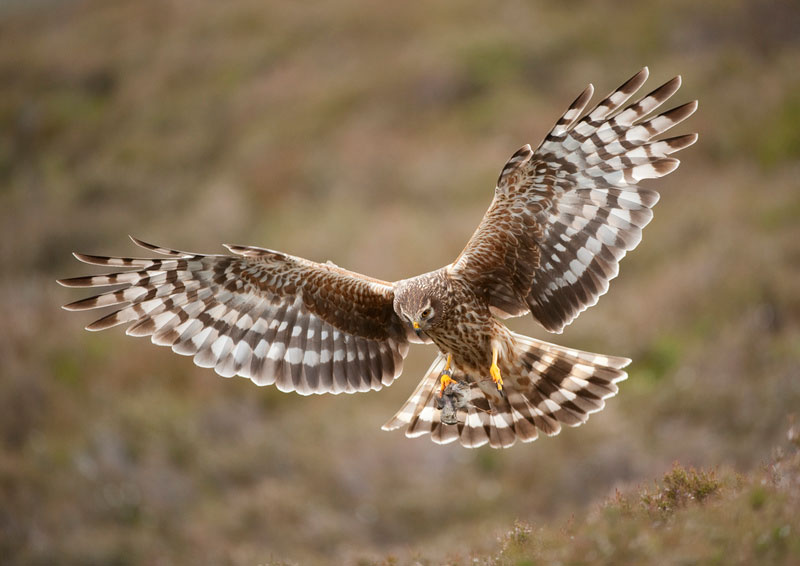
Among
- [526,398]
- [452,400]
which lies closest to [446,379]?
[452,400]

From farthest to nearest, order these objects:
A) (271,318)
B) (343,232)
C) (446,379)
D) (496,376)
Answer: (343,232), (271,318), (446,379), (496,376)

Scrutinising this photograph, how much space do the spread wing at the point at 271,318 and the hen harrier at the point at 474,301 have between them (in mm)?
11

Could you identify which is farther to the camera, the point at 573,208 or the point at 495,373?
the point at 495,373

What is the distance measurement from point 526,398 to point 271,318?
221 centimetres

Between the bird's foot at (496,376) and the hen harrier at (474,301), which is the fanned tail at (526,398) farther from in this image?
the bird's foot at (496,376)

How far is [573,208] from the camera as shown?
605cm

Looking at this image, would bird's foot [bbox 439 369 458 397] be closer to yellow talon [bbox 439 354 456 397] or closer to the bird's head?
yellow talon [bbox 439 354 456 397]

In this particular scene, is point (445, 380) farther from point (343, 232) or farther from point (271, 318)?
point (343, 232)

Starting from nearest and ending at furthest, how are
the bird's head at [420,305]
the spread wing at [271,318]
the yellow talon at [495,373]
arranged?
the bird's head at [420,305] → the yellow talon at [495,373] → the spread wing at [271,318]

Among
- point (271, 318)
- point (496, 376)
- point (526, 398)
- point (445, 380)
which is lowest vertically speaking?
point (526, 398)

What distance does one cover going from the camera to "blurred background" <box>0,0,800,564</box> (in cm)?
1066

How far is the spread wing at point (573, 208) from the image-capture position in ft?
18.7

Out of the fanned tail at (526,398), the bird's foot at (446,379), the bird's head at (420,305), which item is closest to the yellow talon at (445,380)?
the bird's foot at (446,379)

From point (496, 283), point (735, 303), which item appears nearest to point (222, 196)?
point (735, 303)
